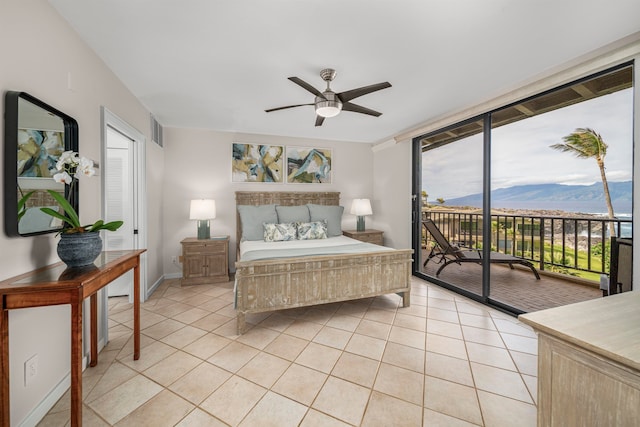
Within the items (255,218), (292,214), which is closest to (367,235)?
(292,214)

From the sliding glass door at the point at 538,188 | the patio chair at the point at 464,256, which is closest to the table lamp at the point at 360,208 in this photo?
the sliding glass door at the point at 538,188

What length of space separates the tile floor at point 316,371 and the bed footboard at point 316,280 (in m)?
0.24

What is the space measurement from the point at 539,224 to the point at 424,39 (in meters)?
3.94

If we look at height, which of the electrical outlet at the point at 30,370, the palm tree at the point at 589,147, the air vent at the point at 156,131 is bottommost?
the electrical outlet at the point at 30,370

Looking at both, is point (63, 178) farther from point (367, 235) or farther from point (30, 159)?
point (367, 235)

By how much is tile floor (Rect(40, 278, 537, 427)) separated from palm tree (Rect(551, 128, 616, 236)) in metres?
1.89

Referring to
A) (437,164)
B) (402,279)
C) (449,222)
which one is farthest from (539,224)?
(402,279)

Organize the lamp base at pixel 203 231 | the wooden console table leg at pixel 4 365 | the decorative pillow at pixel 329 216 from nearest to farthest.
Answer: the wooden console table leg at pixel 4 365 → the lamp base at pixel 203 231 → the decorative pillow at pixel 329 216

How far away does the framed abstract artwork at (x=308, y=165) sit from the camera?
4664 millimetres

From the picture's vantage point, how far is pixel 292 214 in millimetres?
4109

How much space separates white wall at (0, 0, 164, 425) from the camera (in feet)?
4.25

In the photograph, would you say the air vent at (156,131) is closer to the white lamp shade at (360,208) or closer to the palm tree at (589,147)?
the white lamp shade at (360,208)

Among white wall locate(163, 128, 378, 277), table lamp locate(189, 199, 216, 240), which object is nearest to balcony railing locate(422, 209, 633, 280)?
white wall locate(163, 128, 378, 277)

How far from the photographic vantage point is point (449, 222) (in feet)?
17.9
